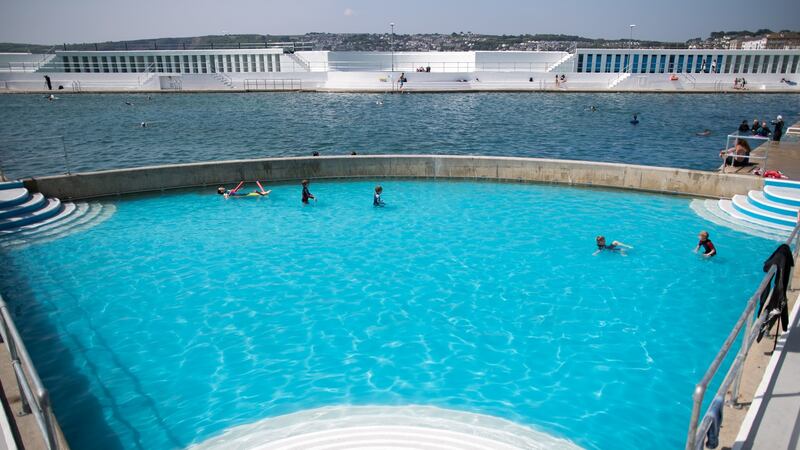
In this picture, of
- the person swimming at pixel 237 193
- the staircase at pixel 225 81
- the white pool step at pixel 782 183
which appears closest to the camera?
the white pool step at pixel 782 183

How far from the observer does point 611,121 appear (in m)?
40.6

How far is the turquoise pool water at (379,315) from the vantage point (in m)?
8.37

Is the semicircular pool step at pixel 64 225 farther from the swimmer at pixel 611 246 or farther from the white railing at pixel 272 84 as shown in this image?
the white railing at pixel 272 84

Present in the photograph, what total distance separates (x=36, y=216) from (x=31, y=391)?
1264cm

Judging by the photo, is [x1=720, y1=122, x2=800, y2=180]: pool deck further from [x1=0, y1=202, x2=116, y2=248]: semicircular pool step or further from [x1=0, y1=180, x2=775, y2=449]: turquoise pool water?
[x1=0, y1=202, x2=116, y2=248]: semicircular pool step

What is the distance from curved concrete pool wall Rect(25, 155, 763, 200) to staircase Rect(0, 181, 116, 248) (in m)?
0.70

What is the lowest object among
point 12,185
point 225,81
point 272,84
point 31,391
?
point 12,185

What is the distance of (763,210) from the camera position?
52.6 ft

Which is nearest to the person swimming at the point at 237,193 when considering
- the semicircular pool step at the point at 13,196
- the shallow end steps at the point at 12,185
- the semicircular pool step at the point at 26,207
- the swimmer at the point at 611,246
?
the semicircular pool step at the point at 26,207

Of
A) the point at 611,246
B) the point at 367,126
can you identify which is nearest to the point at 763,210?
the point at 611,246

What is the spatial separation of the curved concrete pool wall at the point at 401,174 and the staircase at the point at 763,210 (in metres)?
0.80

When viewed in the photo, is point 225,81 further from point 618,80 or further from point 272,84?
point 618,80

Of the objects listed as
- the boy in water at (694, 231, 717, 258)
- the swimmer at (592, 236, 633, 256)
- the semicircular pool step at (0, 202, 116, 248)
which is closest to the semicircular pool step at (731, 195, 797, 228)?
the boy in water at (694, 231, 717, 258)

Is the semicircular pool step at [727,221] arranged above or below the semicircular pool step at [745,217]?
below
